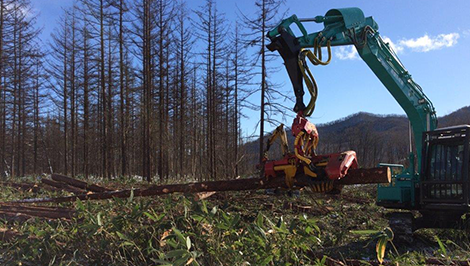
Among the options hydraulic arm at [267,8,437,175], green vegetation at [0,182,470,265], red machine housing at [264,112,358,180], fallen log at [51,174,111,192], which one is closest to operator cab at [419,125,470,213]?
hydraulic arm at [267,8,437,175]

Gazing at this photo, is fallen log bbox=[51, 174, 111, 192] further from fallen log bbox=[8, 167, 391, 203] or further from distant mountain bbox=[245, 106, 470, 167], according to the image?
distant mountain bbox=[245, 106, 470, 167]

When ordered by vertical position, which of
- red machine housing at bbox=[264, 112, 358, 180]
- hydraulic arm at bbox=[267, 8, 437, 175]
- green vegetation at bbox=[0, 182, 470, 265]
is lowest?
green vegetation at bbox=[0, 182, 470, 265]

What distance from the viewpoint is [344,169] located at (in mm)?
4016

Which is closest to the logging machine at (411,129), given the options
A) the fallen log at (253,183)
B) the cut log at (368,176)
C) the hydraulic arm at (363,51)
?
the hydraulic arm at (363,51)

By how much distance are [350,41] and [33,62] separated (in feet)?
73.3

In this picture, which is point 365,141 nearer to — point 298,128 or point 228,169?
point 228,169

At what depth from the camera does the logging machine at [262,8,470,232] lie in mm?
4895

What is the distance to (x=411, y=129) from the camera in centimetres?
796

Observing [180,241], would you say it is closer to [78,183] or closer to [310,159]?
[310,159]

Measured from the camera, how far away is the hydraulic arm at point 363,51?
5142mm

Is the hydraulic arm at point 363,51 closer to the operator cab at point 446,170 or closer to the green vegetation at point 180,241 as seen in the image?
the operator cab at point 446,170

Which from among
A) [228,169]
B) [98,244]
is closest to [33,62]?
[228,169]

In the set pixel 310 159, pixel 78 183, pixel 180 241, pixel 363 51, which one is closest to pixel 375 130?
pixel 363 51

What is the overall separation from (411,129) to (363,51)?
2.14 meters
